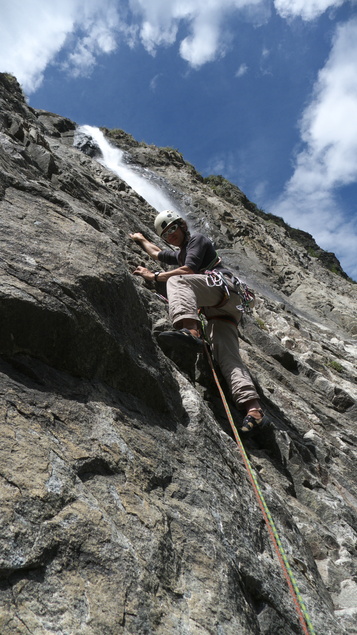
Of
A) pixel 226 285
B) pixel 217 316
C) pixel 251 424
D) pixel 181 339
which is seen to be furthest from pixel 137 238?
pixel 251 424

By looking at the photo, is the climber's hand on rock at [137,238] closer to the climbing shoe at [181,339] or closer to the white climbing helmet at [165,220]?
the white climbing helmet at [165,220]

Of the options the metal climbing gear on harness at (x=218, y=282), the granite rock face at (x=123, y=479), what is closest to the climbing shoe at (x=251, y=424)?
the granite rock face at (x=123, y=479)

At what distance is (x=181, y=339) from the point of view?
4.99 metres

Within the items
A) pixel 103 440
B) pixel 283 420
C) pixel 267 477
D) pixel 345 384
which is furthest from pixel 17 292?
pixel 345 384

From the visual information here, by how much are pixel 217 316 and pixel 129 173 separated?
26.3 m

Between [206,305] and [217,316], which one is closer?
[206,305]

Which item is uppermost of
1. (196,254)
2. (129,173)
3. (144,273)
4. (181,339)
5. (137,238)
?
(129,173)

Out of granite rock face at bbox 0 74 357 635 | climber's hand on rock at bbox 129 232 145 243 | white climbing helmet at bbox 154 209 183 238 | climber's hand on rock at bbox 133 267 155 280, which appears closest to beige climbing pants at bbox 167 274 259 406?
granite rock face at bbox 0 74 357 635

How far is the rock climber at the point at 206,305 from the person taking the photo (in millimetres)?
5297

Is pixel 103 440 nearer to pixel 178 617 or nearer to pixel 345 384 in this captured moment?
pixel 178 617

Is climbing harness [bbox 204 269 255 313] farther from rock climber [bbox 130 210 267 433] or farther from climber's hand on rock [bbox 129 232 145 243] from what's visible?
climber's hand on rock [bbox 129 232 145 243]

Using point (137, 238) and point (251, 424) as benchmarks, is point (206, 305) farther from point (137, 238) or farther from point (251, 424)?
point (137, 238)

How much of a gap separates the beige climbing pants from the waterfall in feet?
65.4

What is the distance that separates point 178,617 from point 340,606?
2148mm
